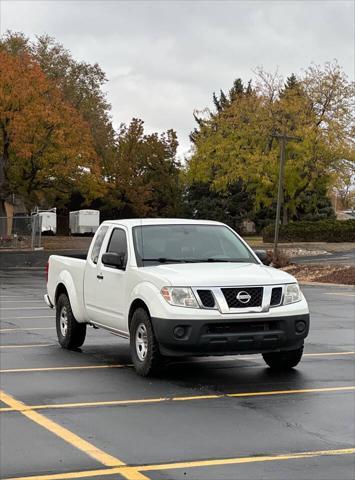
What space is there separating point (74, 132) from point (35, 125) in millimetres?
2699

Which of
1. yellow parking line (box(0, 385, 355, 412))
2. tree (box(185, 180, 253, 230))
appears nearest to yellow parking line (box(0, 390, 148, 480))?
yellow parking line (box(0, 385, 355, 412))

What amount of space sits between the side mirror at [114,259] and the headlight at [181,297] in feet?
4.42

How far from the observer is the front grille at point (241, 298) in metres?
9.38

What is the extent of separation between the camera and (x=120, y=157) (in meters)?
67.9

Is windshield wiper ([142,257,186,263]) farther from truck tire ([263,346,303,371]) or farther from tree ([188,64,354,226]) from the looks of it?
tree ([188,64,354,226])

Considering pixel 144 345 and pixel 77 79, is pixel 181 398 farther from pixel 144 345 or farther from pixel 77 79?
pixel 77 79

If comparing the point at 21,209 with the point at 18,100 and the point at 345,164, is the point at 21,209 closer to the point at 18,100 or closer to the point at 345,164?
the point at 18,100

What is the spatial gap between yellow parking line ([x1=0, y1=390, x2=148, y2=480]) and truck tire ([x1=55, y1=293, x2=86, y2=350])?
3.47 meters

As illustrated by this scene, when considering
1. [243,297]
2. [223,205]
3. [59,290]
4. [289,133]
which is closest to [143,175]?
[223,205]

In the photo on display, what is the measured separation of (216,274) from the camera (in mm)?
9562

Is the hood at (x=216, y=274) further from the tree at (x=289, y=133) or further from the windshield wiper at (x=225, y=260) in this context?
the tree at (x=289, y=133)

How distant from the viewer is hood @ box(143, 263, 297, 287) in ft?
30.8

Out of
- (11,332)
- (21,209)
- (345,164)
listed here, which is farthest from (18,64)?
(11,332)

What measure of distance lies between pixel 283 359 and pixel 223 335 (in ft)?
4.96
